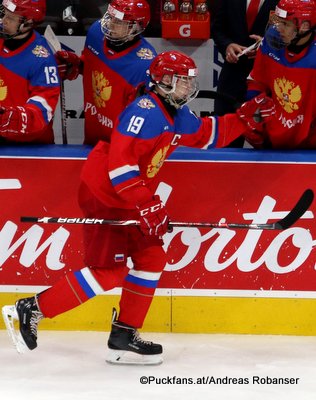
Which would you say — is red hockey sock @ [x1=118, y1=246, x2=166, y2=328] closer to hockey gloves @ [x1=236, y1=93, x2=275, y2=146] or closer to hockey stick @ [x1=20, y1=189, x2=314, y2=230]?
hockey stick @ [x1=20, y1=189, x2=314, y2=230]

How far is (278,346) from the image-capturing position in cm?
475

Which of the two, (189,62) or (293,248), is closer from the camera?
(189,62)

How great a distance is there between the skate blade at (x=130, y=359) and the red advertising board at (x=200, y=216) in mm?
414

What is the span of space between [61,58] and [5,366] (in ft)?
4.62

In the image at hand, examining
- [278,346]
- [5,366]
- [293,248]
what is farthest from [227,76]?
[5,366]

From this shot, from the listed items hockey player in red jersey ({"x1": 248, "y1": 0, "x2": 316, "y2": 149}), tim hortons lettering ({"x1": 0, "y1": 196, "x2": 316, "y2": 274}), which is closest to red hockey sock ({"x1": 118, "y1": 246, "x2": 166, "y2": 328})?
tim hortons lettering ({"x1": 0, "y1": 196, "x2": 316, "y2": 274})

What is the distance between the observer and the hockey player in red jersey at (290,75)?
15.2 feet

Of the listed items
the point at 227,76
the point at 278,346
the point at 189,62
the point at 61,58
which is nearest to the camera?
the point at 189,62

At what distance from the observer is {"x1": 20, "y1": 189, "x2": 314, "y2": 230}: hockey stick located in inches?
173

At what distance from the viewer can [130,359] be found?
4.55 m

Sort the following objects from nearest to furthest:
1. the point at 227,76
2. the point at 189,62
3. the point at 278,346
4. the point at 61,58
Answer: the point at 189,62
the point at 278,346
the point at 61,58
the point at 227,76

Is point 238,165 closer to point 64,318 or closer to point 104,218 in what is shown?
point 104,218

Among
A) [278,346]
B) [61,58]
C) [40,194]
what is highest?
[61,58]

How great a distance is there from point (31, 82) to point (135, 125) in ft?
2.36
